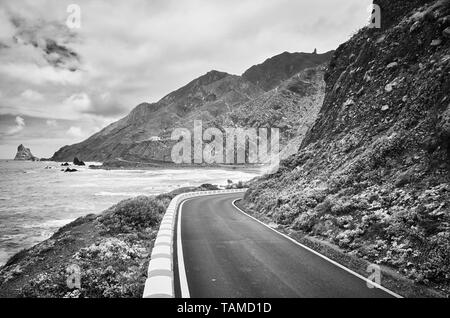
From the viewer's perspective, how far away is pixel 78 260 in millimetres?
9195

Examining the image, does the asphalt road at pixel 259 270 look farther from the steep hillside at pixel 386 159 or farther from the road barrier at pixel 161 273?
the steep hillside at pixel 386 159

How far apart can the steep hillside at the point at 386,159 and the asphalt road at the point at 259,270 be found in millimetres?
1800

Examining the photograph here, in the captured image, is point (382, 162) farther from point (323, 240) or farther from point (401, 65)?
point (401, 65)

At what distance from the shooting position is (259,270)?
8.33m

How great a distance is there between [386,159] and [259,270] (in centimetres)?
906

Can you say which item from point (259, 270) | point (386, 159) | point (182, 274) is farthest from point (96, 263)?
point (386, 159)

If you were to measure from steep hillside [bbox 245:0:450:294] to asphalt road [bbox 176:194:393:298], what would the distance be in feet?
5.91

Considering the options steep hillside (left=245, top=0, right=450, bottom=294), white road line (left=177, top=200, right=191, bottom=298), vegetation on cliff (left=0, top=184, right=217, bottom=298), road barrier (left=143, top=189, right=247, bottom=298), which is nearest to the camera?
road barrier (left=143, top=189, right=247, bottom=298)

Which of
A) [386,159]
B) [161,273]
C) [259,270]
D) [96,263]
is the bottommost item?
[96,263]

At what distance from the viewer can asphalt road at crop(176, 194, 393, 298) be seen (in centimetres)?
684

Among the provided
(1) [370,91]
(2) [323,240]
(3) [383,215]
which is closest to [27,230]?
(2) [323,240]

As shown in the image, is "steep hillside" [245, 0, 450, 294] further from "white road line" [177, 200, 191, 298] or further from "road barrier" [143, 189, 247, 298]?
"road barrier" [143, 189, 247, 298]

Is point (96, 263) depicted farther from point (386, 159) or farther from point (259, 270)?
point (386, 159)

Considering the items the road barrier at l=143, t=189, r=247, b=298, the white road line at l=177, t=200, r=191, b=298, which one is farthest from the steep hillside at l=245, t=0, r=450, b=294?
the road barrier at l=143, t=189, r=247, b=298
